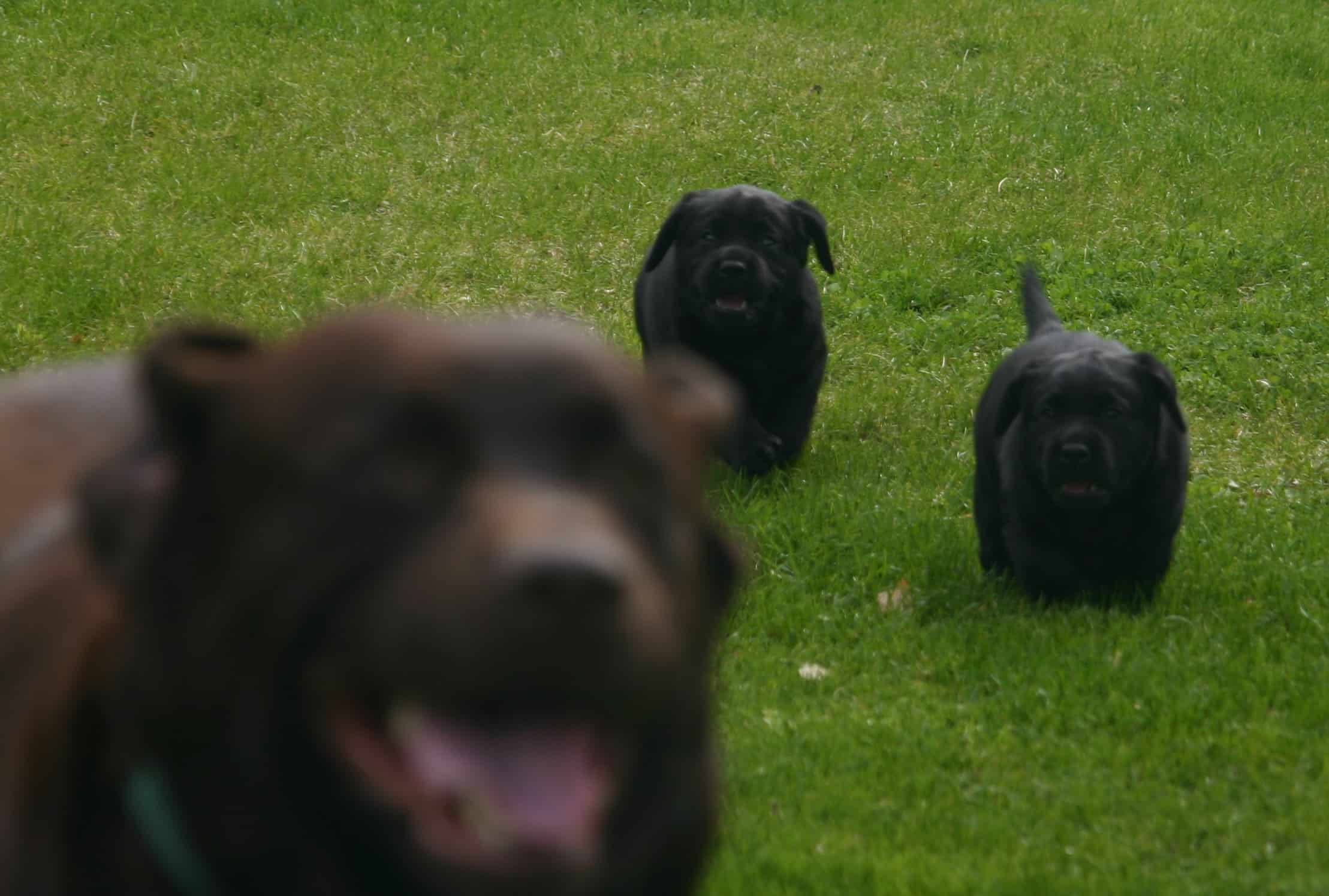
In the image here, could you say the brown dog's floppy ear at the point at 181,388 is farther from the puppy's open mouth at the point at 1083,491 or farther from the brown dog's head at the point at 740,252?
the brown dog's head at the point at 740,252

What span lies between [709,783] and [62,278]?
9.54 metres

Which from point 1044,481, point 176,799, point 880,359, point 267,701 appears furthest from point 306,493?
point 880,359

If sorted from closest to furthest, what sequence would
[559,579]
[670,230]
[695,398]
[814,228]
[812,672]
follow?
[559,579], [695,398], [812,672], [670,230], [814,228]

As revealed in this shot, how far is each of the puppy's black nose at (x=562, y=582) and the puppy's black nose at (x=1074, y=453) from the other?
5.08m

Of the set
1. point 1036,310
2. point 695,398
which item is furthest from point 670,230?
point 695,398

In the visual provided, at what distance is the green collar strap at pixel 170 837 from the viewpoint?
2.06 meters

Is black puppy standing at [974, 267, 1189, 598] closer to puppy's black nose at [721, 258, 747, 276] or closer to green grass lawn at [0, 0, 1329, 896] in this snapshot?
green grass lawn at [0, 0, 1329, 896]

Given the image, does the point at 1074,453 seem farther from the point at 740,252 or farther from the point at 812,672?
the point at 740,252

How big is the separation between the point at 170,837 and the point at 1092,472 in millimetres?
5169

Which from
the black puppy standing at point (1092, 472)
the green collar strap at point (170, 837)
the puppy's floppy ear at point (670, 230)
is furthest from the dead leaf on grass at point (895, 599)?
the green collar strap at point (170, 837)

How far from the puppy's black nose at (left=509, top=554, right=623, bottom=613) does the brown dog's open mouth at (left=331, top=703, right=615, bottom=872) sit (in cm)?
16

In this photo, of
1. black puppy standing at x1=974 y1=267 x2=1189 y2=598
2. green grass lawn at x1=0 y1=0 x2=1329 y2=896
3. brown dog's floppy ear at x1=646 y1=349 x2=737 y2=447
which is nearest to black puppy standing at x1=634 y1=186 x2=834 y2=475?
green grass lawn at x1=0 y1=0 x2=1329 y2=896

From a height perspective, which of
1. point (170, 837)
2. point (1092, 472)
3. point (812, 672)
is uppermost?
point (170, 837)

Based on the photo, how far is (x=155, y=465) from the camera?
2.11 metres
